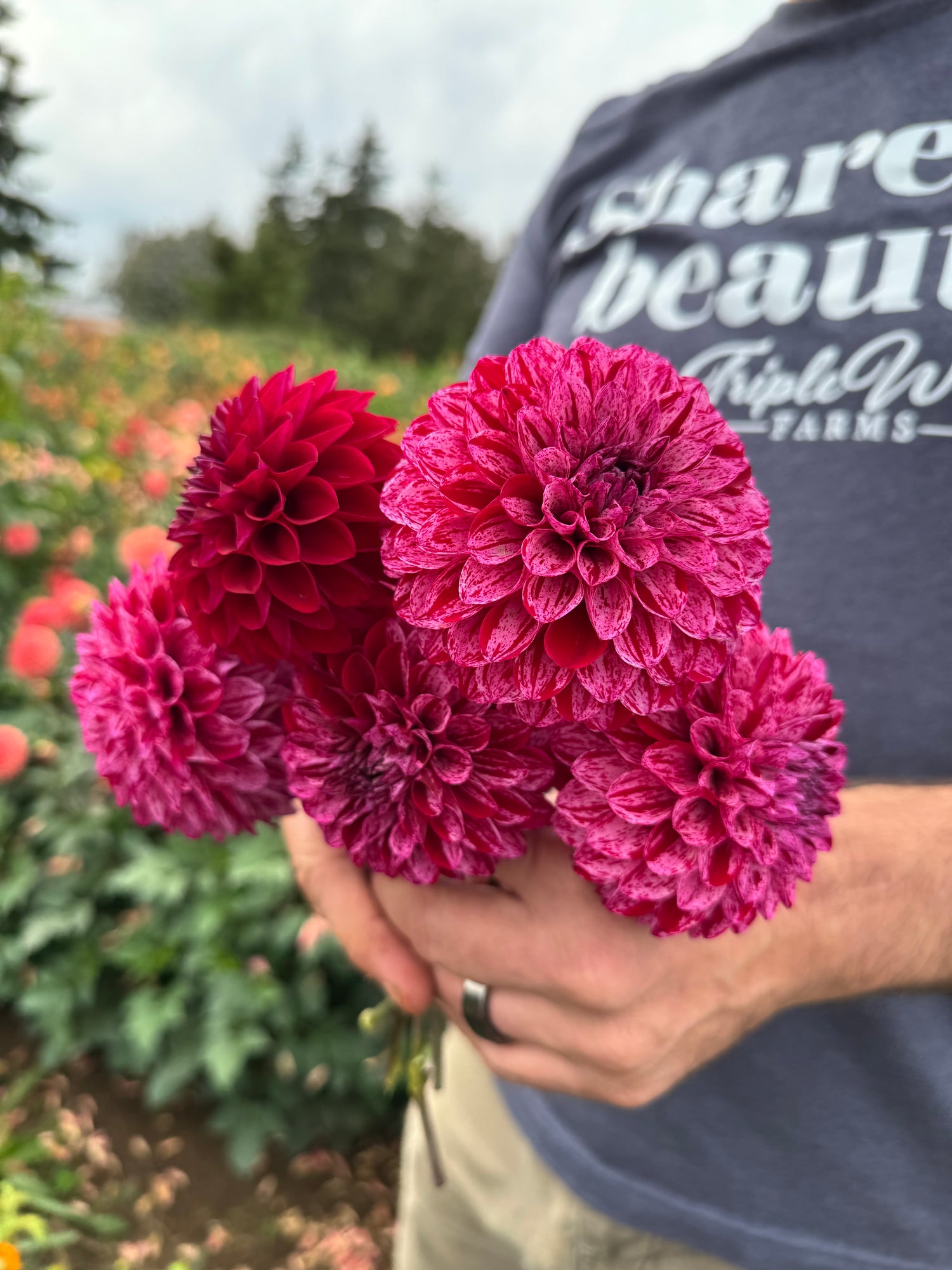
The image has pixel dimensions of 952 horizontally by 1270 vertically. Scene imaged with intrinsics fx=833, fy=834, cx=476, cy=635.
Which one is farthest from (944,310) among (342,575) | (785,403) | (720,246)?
(342,575)

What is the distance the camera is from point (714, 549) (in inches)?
16.1

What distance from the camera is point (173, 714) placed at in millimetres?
537

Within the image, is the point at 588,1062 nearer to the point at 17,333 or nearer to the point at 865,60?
the point at 865,60

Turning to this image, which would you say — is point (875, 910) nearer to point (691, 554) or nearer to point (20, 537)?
point (691, 554)

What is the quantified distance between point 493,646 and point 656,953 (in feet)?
1.00

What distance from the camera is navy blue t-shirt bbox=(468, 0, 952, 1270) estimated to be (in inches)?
31.4

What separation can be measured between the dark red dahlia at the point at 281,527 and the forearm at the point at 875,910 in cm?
44

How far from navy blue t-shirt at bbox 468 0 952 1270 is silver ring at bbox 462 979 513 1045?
1.08 feet

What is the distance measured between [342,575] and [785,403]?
0.63 m

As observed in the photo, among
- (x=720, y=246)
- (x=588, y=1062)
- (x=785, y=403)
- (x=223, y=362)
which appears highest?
(x=223, y=362)

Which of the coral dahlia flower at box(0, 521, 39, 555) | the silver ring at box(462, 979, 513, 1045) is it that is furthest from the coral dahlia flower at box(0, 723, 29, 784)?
the silver ring at box(462, 979, 513, 1045)

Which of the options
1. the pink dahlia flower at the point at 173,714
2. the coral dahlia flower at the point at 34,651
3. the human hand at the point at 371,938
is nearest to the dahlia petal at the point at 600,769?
the pink dahlia flower at the point at 173,714

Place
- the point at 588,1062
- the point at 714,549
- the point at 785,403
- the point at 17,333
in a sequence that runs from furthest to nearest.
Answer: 1. the point at 17,333
2. the point at 785,403
3. the point at 588,1062
4. the point at 714,549

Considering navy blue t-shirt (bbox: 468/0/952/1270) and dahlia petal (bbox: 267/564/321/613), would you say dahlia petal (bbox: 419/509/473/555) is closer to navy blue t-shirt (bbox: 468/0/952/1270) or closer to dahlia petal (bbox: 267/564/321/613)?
dahlia petal (bbox: 267/564/321/613)
